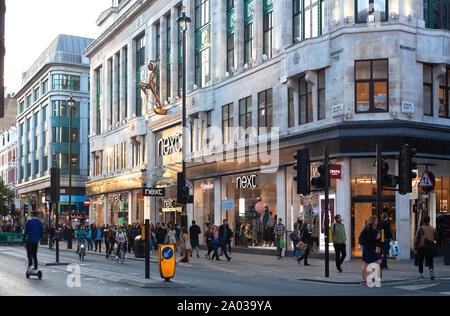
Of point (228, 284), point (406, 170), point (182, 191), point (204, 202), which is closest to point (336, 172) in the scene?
point (182, 191)

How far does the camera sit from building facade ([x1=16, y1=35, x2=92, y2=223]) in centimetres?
8162

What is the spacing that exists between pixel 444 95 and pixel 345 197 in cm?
647

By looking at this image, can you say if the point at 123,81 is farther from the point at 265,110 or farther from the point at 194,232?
the point at 194,232

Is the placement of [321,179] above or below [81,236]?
above

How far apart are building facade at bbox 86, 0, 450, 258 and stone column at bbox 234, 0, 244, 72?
0.06 meters

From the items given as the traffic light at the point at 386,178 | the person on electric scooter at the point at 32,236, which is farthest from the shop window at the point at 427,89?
the person on electric scooter at the point at 32,236

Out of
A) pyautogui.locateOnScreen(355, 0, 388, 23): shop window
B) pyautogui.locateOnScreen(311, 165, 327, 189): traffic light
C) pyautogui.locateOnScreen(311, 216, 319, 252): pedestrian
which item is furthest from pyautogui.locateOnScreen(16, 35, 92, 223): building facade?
pyautogui.locateOnScreen(311, 165, 327, 189): traffic light

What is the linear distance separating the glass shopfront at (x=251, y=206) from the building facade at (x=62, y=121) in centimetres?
4413

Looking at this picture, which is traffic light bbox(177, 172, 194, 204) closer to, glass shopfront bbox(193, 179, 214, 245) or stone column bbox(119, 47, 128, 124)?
glass shopfront bbox(193, 179, 214, 245)

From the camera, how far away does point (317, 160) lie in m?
29.5

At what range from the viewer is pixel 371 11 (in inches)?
1101
